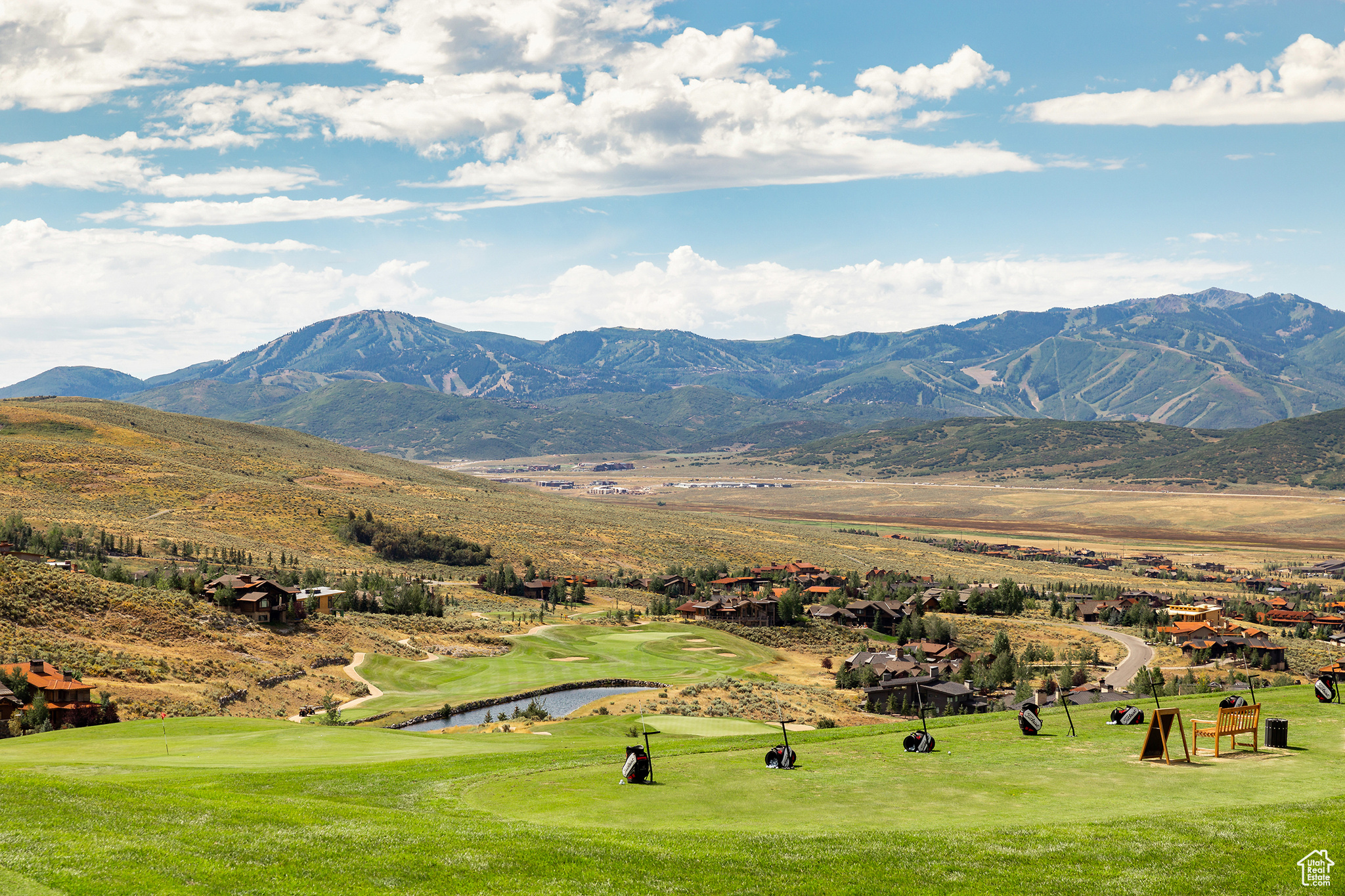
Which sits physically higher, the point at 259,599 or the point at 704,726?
the point at 259,599

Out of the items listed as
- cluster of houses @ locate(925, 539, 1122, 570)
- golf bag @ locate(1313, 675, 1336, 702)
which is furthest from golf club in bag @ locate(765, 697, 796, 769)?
cluster of houses @ locate(925, 539, 1122, 570)

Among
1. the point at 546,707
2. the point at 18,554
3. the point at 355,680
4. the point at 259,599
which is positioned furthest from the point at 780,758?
the point at 18,554

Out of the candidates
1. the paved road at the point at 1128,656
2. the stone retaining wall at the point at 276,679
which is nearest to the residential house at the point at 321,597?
the stone retaining wall at the point at 276,679

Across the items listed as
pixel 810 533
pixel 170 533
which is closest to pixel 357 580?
pixel 170 533

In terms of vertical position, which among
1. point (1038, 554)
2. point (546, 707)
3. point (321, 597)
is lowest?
point (1038, 554)

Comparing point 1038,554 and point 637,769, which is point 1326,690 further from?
point 1038,554

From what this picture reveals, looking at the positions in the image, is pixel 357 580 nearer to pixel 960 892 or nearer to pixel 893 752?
pixel 893 752
